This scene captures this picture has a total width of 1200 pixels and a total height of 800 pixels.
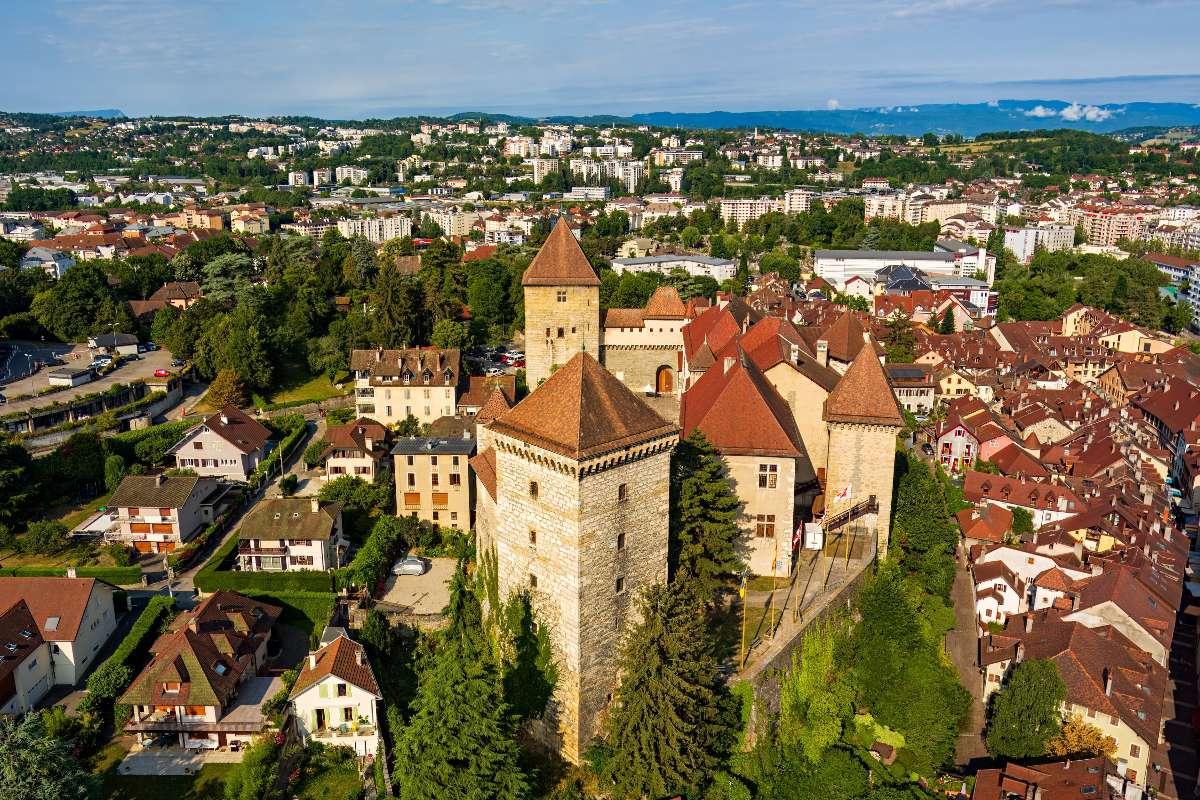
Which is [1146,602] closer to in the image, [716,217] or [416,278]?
[416,278]

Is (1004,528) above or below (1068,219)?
below

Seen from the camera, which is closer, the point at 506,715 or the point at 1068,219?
the point at 506,715

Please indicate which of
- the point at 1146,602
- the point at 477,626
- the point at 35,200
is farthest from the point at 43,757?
the point at 35,200

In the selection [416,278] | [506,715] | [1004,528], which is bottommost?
[1004,528]

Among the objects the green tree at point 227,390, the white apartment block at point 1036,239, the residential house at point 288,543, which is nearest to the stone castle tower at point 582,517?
the residential house at point 288,543

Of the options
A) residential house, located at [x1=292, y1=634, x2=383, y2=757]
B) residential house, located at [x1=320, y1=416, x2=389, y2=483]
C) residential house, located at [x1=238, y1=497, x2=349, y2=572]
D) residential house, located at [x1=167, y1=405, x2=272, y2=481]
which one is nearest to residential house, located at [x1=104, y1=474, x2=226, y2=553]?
residential house, located at [x1=238, y1=497, x2=349, y2=572]

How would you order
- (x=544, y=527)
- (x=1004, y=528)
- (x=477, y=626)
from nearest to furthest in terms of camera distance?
(x=544, y=527) → (x=477, y=626) → (x=1004, y=528)

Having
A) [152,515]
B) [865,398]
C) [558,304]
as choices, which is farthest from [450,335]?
[865,398]

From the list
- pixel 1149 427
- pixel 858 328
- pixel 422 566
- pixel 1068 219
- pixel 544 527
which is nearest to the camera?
pixel 544 527

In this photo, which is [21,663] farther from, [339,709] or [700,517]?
[700,517]
